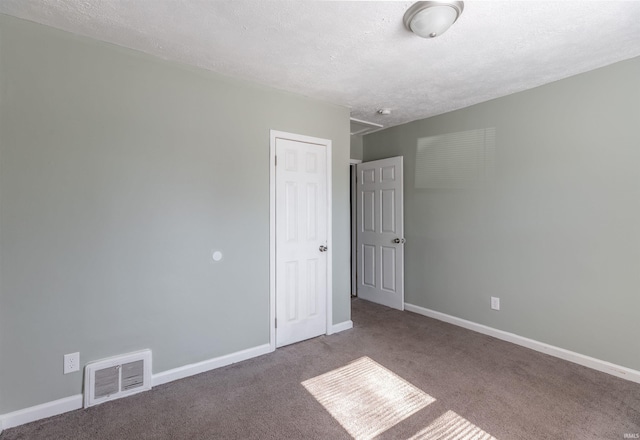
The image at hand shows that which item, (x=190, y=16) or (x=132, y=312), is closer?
(x=190, y=16)

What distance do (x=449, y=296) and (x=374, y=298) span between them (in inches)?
42.2

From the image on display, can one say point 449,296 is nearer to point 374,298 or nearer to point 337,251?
point 374,298

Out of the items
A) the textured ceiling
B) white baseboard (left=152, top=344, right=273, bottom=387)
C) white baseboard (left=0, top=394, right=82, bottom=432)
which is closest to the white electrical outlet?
white baseboard (left=0, top=394, right=82, bottom=432)

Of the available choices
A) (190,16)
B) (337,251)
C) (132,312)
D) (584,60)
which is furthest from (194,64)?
(584,60)

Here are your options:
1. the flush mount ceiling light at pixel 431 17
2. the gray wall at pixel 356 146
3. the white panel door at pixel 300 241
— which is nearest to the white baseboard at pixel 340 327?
the white panel door at pixel 300 241

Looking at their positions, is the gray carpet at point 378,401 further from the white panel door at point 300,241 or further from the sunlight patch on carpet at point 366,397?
the white panel door at point 300,241

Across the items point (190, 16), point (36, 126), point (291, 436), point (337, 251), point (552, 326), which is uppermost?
point (190, 16)

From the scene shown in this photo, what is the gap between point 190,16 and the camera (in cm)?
178

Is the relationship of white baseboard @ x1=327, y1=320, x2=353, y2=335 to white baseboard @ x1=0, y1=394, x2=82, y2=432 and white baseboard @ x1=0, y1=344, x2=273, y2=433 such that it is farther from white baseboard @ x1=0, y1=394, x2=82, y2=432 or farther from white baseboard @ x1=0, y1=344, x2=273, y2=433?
white baseboard @ x1=0, y1=394, x2=82, y2=432

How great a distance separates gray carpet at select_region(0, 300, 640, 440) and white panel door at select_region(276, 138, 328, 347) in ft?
0.98

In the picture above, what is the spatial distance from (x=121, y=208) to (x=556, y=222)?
3473mm

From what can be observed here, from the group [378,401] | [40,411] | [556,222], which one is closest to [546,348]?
[556,222]

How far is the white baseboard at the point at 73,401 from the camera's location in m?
1.82

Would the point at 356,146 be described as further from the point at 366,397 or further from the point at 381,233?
the point at 366,397
